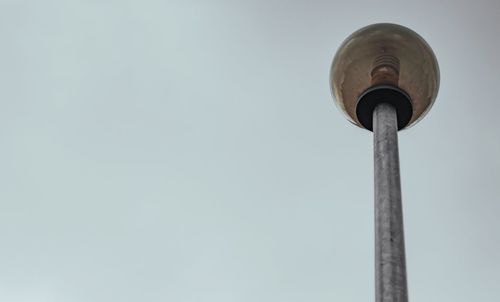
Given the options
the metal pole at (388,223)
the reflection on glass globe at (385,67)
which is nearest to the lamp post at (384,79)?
the reflection on glass globe at (385,67)

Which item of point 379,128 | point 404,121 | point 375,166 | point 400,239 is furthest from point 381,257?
point 404,121

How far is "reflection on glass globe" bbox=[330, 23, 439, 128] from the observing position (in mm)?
9148

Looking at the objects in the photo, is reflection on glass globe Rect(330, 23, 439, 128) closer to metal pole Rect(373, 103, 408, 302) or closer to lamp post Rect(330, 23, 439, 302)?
lamp post Rect(330, 23, 439, 302)

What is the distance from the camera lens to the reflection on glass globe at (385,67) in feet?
30.0

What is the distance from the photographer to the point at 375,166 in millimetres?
7777

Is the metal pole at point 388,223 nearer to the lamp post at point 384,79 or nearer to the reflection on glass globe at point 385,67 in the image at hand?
the lamp post at point 384,79

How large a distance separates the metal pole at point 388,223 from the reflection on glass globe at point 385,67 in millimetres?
1001

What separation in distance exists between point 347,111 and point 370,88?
20.5 inches

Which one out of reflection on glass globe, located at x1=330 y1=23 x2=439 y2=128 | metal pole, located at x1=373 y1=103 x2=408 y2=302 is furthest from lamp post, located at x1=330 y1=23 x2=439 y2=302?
metal pole, located at x1=373 y1=103 x2=408 y2=302

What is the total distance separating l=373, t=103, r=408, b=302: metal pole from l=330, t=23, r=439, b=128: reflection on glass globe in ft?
3.28

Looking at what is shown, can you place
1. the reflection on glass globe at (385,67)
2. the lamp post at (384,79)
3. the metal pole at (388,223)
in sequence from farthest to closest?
the reflection on glass globe at (385,67) → the lamp post at (384,79) → the metal pole at (388,223)

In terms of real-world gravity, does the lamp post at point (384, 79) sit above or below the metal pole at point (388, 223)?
above

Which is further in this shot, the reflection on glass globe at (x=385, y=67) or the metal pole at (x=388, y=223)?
the reflection on glass globe at (x=385, y=67)

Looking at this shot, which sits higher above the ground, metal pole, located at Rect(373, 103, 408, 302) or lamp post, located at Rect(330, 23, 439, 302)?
lamp post, located at Rect(330, 23, 439, 302)
